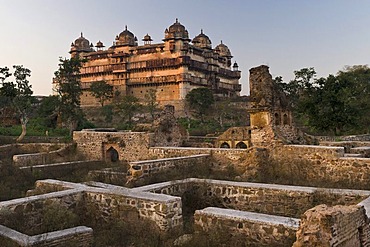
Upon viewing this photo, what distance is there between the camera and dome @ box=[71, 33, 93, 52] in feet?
230

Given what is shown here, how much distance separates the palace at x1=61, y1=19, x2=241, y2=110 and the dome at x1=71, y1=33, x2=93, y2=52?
18cm

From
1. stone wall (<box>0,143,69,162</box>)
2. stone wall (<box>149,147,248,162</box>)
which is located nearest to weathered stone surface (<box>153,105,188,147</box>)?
stone wall (<box>149,147,248,162</box>)

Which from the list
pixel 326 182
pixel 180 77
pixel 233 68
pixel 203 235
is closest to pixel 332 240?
pixel 203 235

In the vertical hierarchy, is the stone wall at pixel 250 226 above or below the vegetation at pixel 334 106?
below

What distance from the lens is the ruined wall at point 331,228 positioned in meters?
4.52

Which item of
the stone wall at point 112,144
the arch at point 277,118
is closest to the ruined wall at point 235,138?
the stone wall at point 112,144

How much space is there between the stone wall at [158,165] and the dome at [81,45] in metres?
61.7

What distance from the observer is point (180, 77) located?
57500 millimetres

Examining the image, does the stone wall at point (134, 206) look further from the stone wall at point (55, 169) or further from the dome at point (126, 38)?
the dome at point (126, 38)

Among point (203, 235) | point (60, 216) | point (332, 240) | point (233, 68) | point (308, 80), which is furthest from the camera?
point (233, 68)

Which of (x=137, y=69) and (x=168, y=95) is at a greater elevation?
(x=137, y=69)

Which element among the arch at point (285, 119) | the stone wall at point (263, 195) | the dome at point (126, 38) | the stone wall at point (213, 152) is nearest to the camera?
the stone wall at point (263, 195)

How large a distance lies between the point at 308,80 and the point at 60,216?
2917 cm

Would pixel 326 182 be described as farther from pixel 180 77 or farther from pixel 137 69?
pixel 137 69
